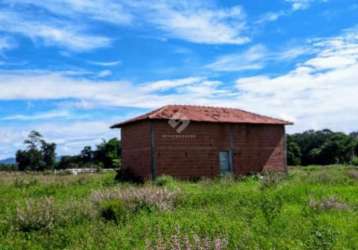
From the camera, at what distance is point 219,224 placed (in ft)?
25.5

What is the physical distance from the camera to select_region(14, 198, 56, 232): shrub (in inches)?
338

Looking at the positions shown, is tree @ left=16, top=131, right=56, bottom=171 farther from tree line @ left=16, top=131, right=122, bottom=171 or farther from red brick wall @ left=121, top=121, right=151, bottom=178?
red brick wall @ left=121, top=121, right=151, bottom=178

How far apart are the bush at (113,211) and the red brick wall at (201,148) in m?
13.3

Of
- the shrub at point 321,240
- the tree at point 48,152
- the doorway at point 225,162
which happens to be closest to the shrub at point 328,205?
the shrub at point 321,240

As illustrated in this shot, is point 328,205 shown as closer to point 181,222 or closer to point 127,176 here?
point 181,222

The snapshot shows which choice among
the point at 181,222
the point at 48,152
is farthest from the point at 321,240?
the point at 48,152

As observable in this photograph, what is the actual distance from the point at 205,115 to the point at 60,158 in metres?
47.3

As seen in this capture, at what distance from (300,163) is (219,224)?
171 feet

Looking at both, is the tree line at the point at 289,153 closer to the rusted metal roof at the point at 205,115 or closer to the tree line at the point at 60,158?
the tree line at the point at 60,158

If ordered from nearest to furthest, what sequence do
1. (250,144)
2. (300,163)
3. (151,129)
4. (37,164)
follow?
(151,129), (250,144), (300,163), (37,164)

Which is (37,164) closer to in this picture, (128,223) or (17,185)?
(17,185)

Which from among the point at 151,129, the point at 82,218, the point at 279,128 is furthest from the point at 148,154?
the point at 82,218

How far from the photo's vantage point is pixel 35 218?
28.4ft

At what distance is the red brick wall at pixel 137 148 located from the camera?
23.4 m
